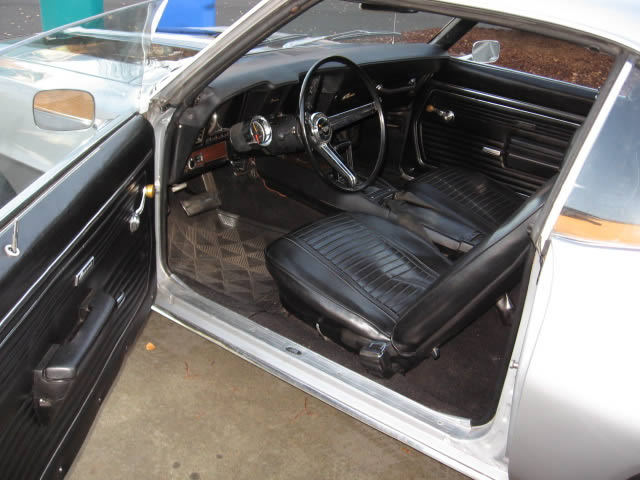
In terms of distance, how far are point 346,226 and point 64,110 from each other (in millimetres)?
1049

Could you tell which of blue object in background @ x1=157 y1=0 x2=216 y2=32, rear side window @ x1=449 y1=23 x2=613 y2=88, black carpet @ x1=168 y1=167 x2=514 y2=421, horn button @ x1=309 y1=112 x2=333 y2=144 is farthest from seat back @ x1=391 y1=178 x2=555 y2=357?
rear side window @ x1=449 y1=23 x2=613 y2=88

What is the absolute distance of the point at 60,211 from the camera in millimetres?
1338

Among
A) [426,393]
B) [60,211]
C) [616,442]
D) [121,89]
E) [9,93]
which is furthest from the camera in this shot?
[426,393]

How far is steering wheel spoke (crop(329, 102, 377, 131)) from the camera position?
2.59 meters

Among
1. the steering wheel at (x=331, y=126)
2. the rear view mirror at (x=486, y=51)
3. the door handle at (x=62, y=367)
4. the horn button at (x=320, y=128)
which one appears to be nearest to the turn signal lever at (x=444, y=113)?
the rear view mirror at (x=486, y=51)

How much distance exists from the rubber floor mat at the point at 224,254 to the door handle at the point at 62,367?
3.42 feet

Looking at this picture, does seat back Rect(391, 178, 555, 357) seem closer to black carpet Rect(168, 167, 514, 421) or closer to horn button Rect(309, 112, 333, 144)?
black carpet Rect(168, 167, 514, 421)

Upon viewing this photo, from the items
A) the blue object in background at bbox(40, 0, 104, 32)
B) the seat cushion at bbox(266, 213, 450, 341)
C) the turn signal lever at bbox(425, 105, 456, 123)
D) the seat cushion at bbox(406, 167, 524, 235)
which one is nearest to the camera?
the seat cushion at bbox(266, 213, 450, 341)

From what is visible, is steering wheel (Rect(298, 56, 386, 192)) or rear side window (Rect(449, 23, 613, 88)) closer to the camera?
steering wheel (Rect(298, 56, 386, 192))

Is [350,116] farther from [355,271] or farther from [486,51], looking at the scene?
[355,271]

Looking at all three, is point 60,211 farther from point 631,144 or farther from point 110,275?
point 631,144

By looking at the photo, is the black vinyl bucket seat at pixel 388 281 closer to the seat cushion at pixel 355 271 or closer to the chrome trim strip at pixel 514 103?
the seat cushion at pixel 355 271

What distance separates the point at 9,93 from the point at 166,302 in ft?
2.88

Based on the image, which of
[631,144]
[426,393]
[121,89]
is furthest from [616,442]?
[121,89]
